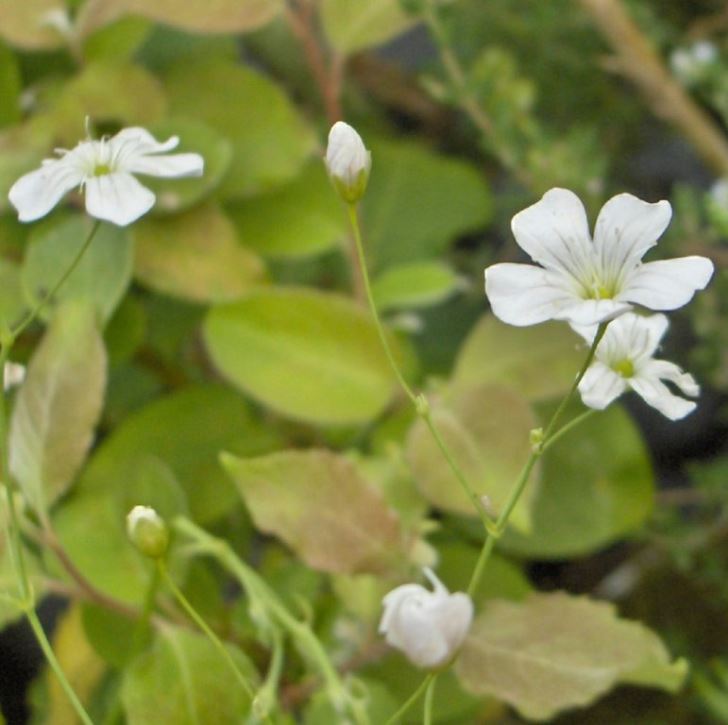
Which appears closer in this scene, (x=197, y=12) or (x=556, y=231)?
(x=556, y=231)

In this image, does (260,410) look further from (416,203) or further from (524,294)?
(524,294)

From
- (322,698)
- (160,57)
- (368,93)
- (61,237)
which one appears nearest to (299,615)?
(322,698)

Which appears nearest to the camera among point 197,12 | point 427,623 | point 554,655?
point 427,623

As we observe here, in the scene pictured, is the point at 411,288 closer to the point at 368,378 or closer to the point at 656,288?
the point at 368,378

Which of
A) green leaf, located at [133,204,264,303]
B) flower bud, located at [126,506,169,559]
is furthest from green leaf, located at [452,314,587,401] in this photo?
flower bud, located at [126,506,169,559]

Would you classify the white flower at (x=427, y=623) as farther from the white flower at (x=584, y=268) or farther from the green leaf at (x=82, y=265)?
the green leaf at (x=82, y=265)

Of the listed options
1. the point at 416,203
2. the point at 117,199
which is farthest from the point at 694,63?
the point at 117,199

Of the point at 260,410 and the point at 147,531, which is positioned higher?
the point at 147,531
